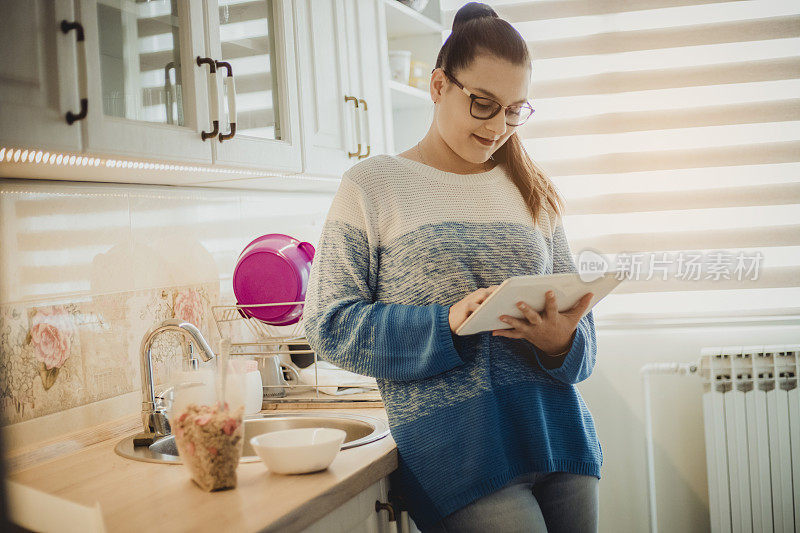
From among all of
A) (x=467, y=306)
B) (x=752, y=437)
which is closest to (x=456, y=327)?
(x=467, y=306)

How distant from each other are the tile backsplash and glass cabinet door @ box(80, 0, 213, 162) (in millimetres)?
276

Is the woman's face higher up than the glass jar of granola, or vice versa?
the woman's face

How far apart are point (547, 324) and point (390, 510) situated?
401 mm

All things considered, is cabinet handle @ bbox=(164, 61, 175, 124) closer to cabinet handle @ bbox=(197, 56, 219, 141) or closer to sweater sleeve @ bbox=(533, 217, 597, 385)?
cabinet handle @ bbox=(197, 56, 219, 141)

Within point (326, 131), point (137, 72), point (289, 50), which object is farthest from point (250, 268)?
point (137, 72)

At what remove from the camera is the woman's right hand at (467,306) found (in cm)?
106

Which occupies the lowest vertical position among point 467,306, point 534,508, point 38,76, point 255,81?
point 534,508

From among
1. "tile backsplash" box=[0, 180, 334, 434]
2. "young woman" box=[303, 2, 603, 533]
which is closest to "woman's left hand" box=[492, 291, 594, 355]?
"young woman" box=[303, 2, 603, 533]

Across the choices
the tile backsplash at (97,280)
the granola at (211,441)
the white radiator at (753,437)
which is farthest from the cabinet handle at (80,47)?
the white radiator at (753,437)

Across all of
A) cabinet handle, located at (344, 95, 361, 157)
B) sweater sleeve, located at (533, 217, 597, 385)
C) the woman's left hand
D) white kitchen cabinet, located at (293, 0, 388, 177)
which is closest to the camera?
the woman's left hand

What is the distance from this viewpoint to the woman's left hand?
112cm

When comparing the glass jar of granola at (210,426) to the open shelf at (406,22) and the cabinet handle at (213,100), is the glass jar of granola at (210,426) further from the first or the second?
the open shelf at (406,22)

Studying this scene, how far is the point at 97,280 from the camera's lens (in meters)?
1.38

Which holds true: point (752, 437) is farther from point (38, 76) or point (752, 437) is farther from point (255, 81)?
point (38, 76)
